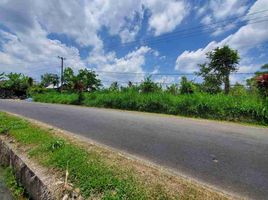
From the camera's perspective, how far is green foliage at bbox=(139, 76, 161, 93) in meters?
18.9

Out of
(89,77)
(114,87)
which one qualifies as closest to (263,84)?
(114,87)

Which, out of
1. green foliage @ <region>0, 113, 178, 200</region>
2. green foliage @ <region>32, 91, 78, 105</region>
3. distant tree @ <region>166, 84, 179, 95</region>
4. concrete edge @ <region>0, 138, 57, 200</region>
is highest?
distant tree @ <region>166, 84, 179, 95</region>

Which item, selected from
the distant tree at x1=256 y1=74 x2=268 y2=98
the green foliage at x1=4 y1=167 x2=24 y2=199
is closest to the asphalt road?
the green foliage at x1=4 y1=167 x2=24 y2=199

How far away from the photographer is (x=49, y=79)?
189ft

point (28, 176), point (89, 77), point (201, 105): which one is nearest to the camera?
point (28, 176)

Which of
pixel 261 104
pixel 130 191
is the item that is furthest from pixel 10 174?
pixel 261 104

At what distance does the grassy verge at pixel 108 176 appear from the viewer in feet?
10.6

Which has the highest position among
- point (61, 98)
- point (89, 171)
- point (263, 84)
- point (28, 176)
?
point (263, 84)

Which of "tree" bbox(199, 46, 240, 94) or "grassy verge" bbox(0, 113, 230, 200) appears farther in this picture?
"tree" bbox(199, 46, 240, 94)

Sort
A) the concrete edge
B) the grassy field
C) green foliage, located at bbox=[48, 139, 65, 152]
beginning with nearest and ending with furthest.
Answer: the concrete edge → green foliage, located at bbox=[48, 139, 65, 152] → the grassy field

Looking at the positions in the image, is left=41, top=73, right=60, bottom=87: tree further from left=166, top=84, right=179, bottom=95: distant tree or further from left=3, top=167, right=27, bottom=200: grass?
left=3, top=167, right=27, bottom=200: grass

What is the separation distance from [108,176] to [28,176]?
1.74 meters

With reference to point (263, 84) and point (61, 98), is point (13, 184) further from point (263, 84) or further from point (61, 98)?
point (61, 98)

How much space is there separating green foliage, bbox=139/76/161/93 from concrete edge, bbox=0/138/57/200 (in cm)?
1339
